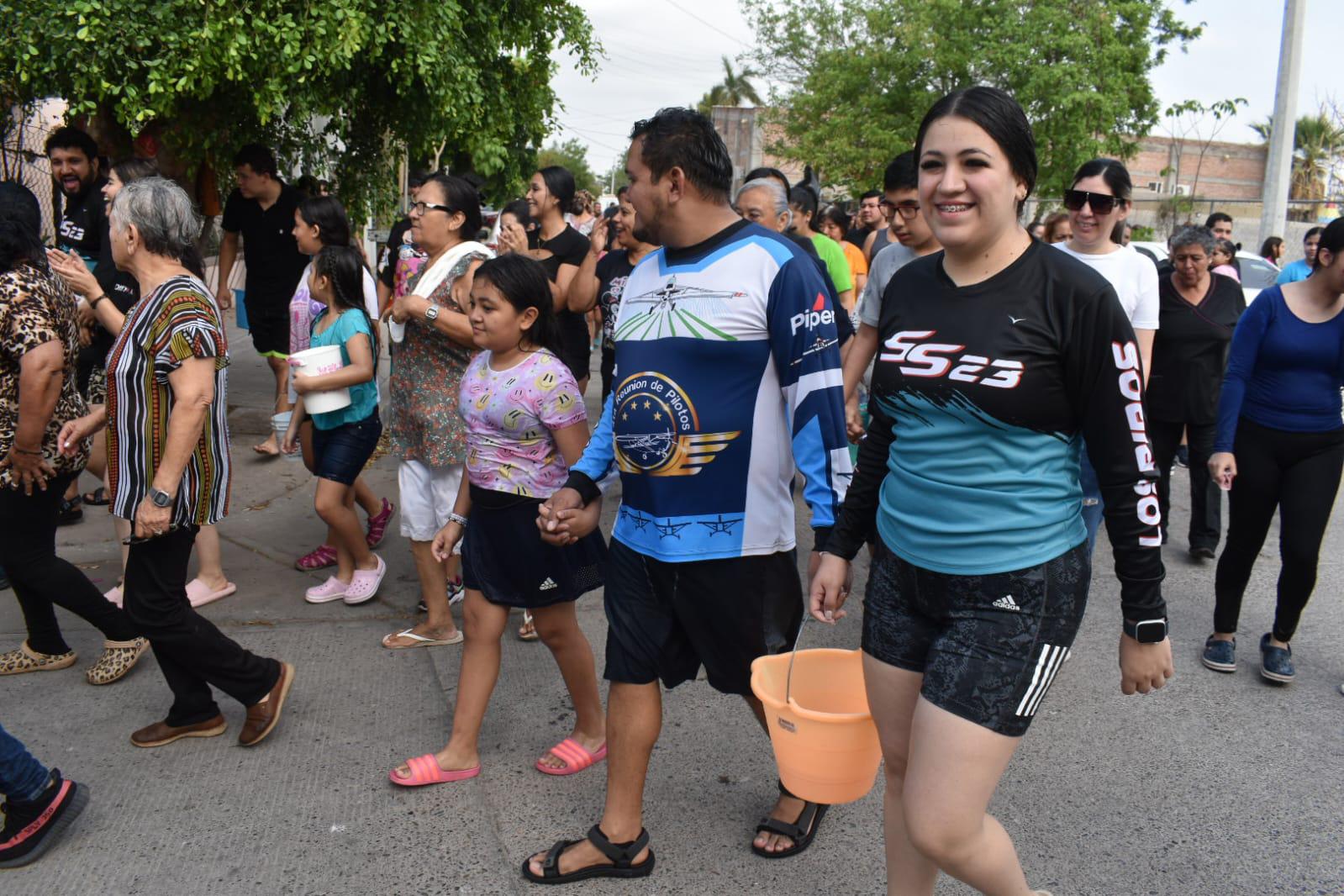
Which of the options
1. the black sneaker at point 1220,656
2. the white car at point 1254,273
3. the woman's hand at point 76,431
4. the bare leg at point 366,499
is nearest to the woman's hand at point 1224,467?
the black sneaker at point 1220,656

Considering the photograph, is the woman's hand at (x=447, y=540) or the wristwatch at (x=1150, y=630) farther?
the woman's hand at (x=447, y=540)

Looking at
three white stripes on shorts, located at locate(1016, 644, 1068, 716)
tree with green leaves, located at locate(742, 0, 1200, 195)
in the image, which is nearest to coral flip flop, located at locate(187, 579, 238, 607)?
three white stripes on shorts, located at locate(1016, 644, 1068, 716)

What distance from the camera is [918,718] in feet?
7.52

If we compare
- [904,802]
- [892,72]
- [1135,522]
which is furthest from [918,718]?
[892,72]

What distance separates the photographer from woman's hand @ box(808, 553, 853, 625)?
104 inches

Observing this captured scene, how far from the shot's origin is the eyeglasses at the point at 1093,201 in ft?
14.3

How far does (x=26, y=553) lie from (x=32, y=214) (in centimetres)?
132

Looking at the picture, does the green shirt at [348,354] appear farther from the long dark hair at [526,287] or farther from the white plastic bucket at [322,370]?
the long dark hair at [526,287]

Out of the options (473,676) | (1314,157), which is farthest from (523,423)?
(1314,157)

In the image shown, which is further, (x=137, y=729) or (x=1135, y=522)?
(x=137, y=729)

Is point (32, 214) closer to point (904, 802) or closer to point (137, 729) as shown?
point (137, 729)

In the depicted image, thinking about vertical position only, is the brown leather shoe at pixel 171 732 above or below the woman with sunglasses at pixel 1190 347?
below

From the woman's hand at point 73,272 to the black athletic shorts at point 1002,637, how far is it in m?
3.70

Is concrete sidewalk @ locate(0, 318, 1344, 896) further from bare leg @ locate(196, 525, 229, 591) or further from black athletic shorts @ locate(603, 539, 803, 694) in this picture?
black athletic shorts @ locate(603, 539, 803, 694)
